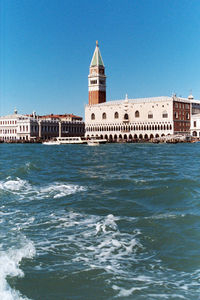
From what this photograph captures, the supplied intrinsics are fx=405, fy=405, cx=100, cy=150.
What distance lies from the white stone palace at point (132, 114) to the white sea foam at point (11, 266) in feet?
236

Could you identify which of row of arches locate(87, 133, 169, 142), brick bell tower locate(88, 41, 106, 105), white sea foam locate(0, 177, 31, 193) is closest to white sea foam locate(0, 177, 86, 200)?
white sea foam locate(0, 177, 31, 193)

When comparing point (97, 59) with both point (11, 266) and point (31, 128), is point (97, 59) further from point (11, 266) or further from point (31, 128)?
point (11, 266)

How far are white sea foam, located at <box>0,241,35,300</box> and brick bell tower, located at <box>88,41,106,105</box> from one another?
289ft

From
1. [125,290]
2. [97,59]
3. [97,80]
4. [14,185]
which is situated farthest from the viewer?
[97,59]

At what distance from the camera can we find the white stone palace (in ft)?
256

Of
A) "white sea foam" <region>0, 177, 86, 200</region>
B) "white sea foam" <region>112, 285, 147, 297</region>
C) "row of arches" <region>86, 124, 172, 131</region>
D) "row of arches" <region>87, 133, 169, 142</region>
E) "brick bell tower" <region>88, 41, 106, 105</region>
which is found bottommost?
"white sea foam" <region>112, 285, 147, 297</region>

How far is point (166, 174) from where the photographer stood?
1675cm

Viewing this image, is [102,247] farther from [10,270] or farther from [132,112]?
[132,112]

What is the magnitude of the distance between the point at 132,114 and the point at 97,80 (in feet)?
52.9

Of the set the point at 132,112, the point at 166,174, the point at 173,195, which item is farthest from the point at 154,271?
the point at 132,112

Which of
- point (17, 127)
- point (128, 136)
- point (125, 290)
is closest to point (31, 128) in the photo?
point (17, 127)

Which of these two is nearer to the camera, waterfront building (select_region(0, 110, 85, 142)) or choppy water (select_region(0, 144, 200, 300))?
choppy water (select_region(0, 144, 200, 300))

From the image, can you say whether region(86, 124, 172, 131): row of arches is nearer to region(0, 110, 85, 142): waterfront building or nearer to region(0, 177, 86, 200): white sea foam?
region(0, 110, 85, 142): waterfront building

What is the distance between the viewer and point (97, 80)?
94375 mm
